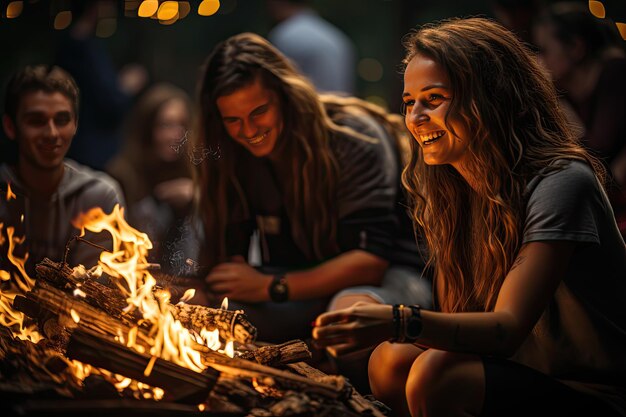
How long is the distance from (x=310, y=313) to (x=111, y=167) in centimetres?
219

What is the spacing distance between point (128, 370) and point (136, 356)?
5cm

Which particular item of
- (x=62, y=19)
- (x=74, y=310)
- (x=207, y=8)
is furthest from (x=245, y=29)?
(x=74, y=310)

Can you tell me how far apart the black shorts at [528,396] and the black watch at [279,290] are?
6.16ft

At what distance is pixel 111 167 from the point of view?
19.2ft

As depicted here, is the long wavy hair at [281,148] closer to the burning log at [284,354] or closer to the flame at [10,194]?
the flame at [10,194]

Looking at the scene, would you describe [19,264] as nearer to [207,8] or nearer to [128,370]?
[128,370]

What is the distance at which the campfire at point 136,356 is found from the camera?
8.85ft

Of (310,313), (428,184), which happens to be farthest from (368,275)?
(428,184)

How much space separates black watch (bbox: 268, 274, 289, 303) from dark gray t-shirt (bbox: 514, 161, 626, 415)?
6.06ft

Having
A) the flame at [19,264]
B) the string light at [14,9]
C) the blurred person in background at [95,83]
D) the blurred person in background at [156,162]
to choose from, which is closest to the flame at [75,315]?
the flame at [19,264]

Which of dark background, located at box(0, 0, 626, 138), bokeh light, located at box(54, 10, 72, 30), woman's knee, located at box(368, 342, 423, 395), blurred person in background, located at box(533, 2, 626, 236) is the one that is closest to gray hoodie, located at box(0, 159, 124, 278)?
dark background, located at box(0, 0, 626, 138)

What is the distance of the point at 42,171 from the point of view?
429 cm

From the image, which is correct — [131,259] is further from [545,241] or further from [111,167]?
[111,167]

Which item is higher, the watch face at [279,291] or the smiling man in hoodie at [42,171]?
the smiling man in hoodie at [42,171]
